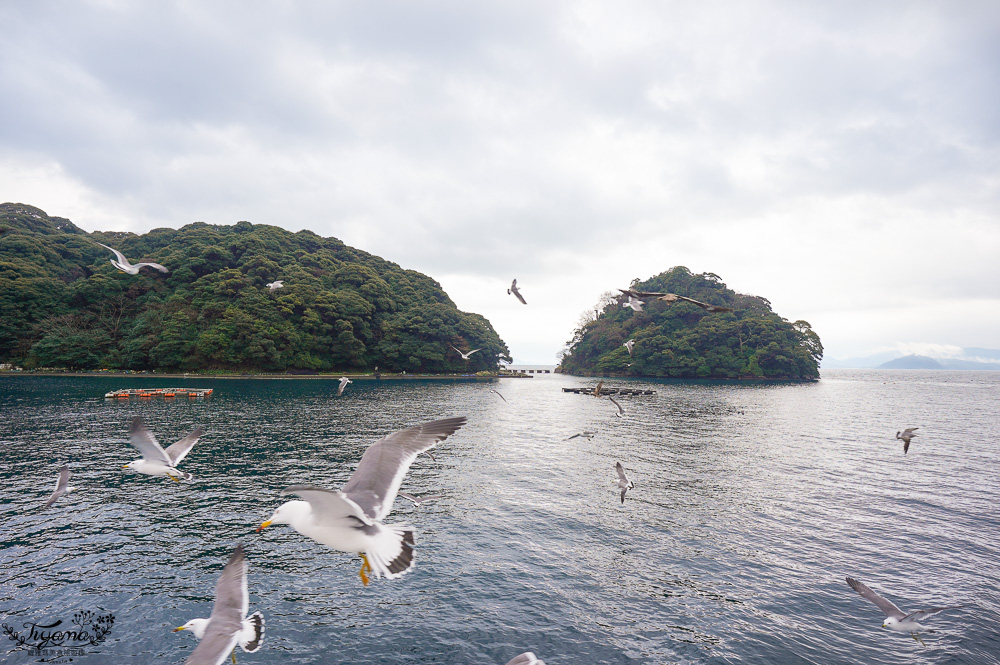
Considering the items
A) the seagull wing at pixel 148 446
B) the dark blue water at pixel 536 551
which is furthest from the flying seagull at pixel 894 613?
the seagull wing at pixel 148 446

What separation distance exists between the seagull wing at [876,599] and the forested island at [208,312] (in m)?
64.8

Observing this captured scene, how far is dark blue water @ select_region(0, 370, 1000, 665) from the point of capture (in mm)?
8812

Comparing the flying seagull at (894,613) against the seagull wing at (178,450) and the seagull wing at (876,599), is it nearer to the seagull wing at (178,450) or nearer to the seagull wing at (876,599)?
the seagull wing at (876,599)

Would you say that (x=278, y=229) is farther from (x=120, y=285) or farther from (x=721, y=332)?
(x=721, y=332)

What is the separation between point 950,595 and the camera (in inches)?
420

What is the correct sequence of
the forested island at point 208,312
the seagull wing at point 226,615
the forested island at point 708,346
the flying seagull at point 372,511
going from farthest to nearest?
the forested island at point 708,346 < the forested island at point 208,312 < the seagull wing at point 226,615 < the flying seagull at point 372,511

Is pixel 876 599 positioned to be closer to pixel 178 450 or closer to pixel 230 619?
pixel 230 619

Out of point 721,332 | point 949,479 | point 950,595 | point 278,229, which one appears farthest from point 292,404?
point 721,332

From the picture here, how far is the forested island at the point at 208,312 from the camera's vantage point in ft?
210

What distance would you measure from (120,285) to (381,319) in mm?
42904

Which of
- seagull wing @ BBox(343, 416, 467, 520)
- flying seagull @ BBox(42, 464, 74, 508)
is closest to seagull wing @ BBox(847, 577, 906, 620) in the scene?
seagull wing @ BBox(343, 416, 467, 520)

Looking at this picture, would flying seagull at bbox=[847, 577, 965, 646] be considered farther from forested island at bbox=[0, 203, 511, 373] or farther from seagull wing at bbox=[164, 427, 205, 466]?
forested island at bbox=[0, 203, 511, 373]

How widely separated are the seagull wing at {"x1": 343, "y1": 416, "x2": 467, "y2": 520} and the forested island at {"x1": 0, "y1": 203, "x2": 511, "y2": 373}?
216ft

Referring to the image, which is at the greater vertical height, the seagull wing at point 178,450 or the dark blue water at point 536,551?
the seagull wing at point 178,450
